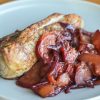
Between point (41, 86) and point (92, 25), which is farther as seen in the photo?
point (92, 25)

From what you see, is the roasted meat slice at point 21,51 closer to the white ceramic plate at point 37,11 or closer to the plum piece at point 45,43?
the plum piece at point 45,43

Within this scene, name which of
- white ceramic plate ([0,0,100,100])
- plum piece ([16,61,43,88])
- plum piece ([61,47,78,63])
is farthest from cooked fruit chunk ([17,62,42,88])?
white ceramic plate ([0,0,100,100])

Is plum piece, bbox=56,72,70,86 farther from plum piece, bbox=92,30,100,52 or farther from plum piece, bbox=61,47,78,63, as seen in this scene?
plum piece, bbox=92,30,100,52

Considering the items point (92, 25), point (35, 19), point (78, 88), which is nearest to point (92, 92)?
point (78, 88)

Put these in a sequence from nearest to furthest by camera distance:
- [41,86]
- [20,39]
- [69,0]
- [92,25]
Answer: [41,86]
[20,39]
[92,25]
[69,0]

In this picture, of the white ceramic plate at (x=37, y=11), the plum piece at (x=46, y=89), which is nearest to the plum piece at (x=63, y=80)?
the plum piece at (x=46, y=89)

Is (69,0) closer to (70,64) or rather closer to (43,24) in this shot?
(43,24)
